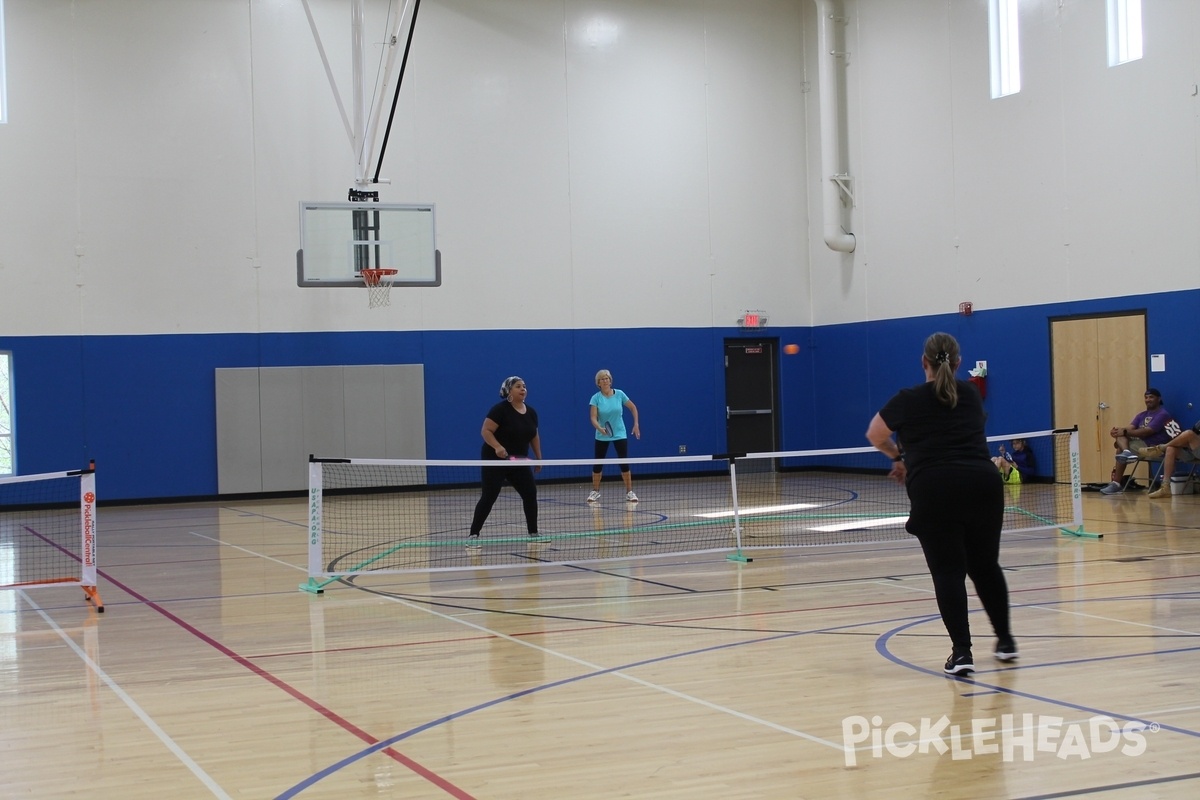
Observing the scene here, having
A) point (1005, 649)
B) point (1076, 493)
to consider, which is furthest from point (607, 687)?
point (1076, 493)

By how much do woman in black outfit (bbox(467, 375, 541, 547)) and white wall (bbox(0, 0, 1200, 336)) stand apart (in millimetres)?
9767

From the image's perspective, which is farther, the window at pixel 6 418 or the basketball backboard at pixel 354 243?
the window at pixel 6 418

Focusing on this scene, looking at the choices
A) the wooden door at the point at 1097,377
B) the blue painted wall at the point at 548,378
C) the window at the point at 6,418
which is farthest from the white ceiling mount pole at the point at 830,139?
the window at the point at 6,418

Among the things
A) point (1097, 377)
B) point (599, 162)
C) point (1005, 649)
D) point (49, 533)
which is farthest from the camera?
point (599, 162)

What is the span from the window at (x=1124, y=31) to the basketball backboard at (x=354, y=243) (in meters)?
10.6

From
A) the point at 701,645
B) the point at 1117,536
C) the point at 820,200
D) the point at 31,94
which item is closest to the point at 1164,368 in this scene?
→ the point at 1117,536

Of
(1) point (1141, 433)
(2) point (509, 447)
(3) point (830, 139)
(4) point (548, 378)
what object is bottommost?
(1) point (1141, 433)

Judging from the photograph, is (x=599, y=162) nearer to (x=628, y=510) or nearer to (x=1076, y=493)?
(x=628, y=510)

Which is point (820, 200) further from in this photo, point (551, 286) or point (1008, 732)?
point (1008, 732)

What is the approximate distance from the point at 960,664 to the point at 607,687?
1.86 metres

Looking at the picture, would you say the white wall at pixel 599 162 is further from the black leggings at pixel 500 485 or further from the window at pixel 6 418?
the black leggings at pixel 500 485

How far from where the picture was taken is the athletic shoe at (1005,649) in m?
6.57

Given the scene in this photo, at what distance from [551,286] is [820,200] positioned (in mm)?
5809

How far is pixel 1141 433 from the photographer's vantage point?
668 inches
